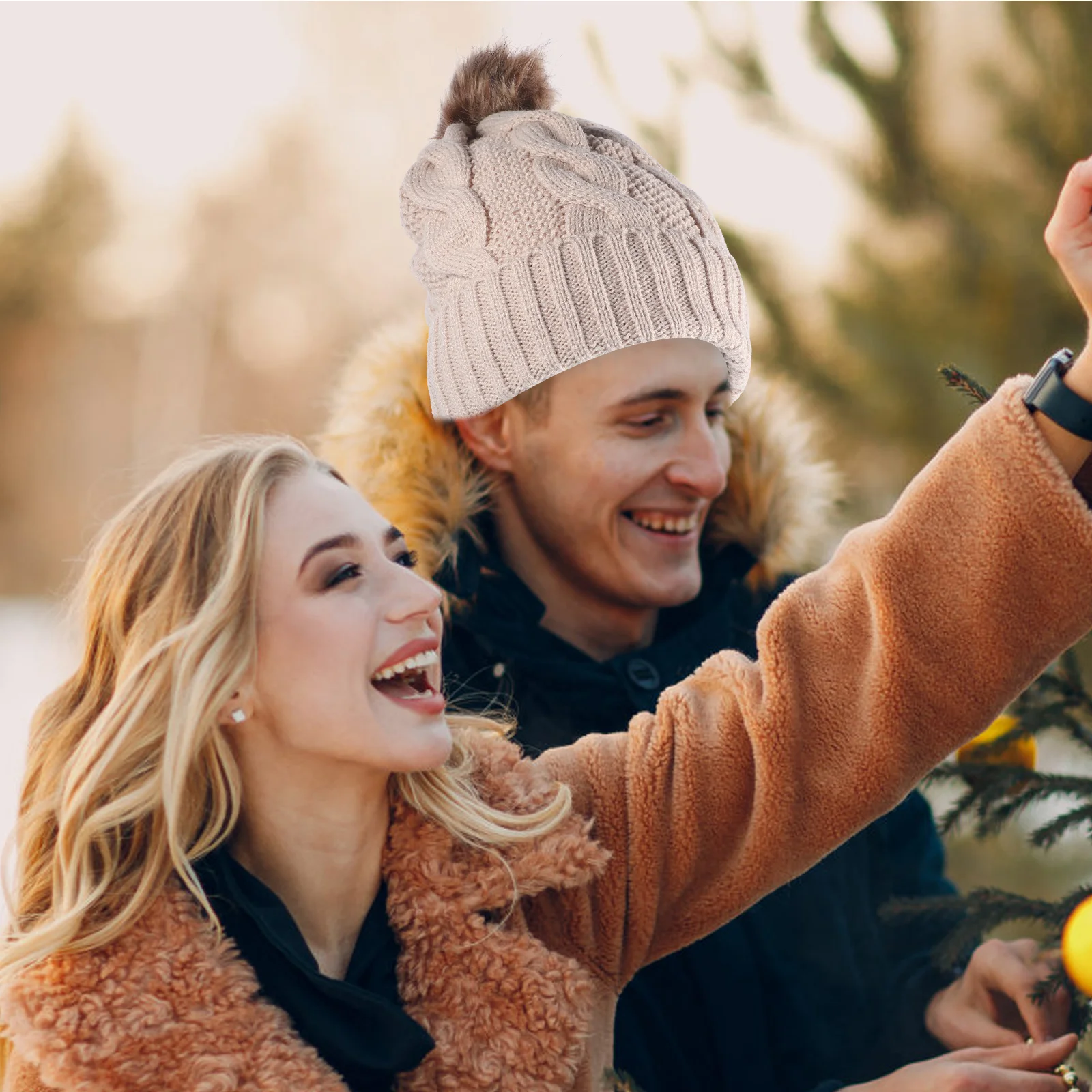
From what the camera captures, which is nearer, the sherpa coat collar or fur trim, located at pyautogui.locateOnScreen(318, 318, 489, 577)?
the sherpa coat collar

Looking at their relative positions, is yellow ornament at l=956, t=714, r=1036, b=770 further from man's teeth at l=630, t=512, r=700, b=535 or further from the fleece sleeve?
man's teeth at l=630, t=512, r=700, b=535

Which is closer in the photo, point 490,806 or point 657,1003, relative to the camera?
point 490,806

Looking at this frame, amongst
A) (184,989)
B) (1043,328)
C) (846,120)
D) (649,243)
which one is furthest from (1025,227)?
(184,989)

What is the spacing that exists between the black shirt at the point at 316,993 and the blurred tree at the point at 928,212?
6.38 feet

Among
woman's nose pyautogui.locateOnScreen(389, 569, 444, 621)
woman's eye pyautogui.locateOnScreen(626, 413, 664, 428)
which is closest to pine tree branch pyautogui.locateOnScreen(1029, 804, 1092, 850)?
woman's nose pyautogui.locateOnScreen(389, 569, 444, 621)

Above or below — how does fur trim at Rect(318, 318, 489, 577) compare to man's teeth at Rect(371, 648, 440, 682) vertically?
above

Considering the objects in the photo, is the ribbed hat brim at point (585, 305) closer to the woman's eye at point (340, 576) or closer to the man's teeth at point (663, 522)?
the man's teeth at point (663, 522)

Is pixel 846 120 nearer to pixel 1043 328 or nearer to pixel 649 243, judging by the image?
pixel 1043 328

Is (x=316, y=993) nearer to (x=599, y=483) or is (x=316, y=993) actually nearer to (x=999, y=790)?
(x=999, y=790)

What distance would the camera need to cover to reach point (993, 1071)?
1.82 m

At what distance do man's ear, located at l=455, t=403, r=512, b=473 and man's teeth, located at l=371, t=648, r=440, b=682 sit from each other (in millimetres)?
810

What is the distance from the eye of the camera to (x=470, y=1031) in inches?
76.3

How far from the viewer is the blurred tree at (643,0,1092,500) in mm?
3127

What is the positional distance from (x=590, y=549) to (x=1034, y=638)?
1.09 m
